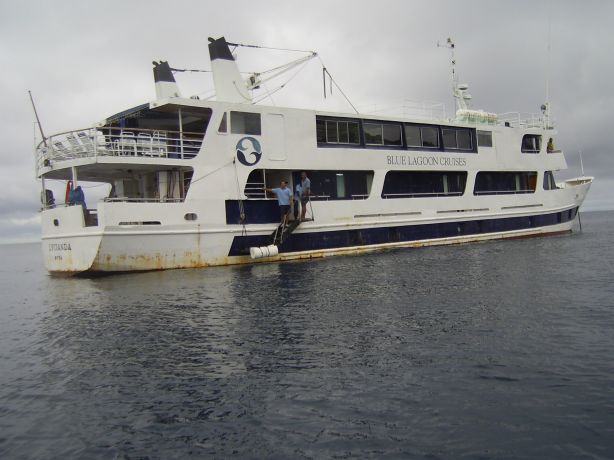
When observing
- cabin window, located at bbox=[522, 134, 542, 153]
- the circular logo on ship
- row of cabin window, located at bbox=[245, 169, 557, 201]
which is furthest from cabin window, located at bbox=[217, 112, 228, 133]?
cabin window, located at bbox=[522, 134, 542, 153]

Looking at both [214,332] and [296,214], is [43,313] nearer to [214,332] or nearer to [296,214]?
[214,332]

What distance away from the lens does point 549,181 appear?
2923 cm

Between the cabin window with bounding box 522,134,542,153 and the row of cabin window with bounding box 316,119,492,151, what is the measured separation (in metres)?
3.00

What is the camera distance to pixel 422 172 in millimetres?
23922

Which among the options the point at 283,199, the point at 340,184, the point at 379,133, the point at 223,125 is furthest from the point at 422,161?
the point at 223,125

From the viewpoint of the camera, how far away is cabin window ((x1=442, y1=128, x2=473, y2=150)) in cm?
2469

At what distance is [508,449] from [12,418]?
5.25 metres

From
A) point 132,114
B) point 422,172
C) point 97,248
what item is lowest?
point 97,248

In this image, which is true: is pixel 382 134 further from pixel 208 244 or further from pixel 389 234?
pixel 208 244

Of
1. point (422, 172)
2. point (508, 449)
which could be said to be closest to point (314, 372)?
point (508, 449)

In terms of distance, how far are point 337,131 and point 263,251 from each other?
6403mm

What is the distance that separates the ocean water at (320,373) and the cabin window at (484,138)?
575 inches

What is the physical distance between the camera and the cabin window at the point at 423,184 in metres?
22.8

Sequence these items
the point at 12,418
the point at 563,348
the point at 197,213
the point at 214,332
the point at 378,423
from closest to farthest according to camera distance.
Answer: the point at 378,423, the point at 12,418, the point at 563,348, the point at 214,332, the point at 197,213
